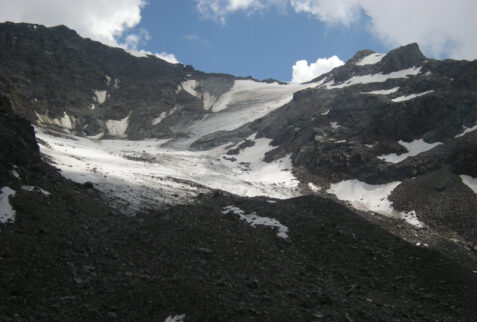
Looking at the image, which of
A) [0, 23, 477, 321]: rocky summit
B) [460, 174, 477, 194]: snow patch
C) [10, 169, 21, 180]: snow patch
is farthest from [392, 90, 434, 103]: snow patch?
[10, 169, 21, 180]: snow patch

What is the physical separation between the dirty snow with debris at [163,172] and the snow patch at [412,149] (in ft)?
44.0

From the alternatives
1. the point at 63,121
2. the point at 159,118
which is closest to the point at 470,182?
the point at 63,121

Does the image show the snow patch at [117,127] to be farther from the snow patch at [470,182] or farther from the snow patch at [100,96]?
the snow patch at [470,182]

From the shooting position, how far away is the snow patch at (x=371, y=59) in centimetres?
10380

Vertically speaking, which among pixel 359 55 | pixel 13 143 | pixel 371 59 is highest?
pixel 359 55

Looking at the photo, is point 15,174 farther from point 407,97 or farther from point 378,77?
point 378,77

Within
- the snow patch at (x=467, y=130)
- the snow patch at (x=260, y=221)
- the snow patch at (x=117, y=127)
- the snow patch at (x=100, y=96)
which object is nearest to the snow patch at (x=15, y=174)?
the snow patch at (x=260, y=221)

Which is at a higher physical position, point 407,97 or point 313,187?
point 407,97

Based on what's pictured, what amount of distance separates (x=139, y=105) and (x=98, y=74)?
20507 millimetres

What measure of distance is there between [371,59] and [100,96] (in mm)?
77574

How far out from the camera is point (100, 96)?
109562 mm

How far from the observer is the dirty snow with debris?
2739 centimetres

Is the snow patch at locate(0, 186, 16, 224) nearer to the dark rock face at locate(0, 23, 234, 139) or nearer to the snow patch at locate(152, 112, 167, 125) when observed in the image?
the dark rock face at locate(0, 23, 234, 139)

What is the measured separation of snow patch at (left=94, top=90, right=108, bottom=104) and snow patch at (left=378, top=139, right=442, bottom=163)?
8069cm
